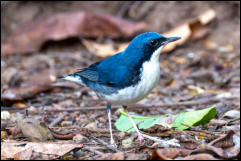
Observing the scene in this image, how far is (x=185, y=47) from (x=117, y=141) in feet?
15.0

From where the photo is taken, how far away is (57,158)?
343cm

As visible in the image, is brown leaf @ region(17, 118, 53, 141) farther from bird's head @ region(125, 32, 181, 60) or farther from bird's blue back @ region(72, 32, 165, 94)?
bird's head @ region(125, 32, 181, 60)

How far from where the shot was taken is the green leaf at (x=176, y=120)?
12.9 ft

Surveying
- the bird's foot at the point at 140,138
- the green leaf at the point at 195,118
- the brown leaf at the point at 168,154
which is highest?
the green leaf at the point at 195,118

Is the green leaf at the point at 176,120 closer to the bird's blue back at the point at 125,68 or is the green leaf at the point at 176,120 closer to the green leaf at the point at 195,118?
the green leaf at the point at 195,118

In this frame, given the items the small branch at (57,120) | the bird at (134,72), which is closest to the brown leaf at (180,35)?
the small branch at (57,120)

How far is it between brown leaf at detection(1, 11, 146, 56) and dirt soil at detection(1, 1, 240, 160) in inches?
6.7

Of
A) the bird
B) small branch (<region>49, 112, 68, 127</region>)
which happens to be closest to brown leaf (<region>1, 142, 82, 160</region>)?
the bird

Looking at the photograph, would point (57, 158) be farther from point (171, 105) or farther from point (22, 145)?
point (171, 105)

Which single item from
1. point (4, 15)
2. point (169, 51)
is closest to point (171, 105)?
point (169, 51)

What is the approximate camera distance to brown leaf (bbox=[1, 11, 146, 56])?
8109 mm

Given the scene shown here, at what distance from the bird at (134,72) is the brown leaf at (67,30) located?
12.4 ft

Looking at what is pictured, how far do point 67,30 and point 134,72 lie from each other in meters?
4.35

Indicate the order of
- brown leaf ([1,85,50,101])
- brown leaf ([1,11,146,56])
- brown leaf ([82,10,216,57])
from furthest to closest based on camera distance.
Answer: brown leaf ([1,11,146,56])
brown leaf ([82,10,216,57])
brown leaf ([1,85,50,101])
